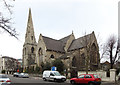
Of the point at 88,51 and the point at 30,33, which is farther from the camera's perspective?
the point at 30,33

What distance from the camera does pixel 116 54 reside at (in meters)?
35.9

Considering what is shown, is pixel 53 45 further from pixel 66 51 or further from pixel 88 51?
pixel 88 51

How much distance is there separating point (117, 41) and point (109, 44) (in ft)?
7.86

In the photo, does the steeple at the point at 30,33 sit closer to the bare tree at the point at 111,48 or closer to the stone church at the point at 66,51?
the stone church at the point at 66,51

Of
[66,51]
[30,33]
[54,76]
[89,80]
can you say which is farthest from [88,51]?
[30,33]

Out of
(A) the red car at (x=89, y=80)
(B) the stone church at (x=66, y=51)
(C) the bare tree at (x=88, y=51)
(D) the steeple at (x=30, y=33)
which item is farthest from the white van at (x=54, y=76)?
(D) the steeple at (x=30, y=33)

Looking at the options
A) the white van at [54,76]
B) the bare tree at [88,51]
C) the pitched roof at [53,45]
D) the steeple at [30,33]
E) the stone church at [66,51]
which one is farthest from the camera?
the steeple at [30,33]

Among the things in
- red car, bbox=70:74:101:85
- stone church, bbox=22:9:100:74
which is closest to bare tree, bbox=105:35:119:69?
stone church, bbox=22:9:100:74

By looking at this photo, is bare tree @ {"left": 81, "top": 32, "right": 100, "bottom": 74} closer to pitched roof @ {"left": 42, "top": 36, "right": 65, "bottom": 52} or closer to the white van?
the white van

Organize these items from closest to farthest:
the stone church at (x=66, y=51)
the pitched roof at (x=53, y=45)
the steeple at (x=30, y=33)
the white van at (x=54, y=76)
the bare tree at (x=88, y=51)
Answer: the white van at (x=54, y=76) < the bare tree at (x=88, y=51) < the stone church at (x=66, y=51) < the pitched roof at (x=53, y=45) < the steeple at (x=30, y=33)

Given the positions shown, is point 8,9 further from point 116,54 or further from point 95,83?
point 116,54

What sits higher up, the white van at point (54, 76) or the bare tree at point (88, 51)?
the bare tree at point (88, 51)

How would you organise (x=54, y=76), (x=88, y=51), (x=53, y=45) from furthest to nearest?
(x=53, y=45)
(x=88, y=51)
(x=54, y=76)

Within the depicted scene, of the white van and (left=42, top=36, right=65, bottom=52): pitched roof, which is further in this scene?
(left=42, top=36, right=65, bottom=52): pitched roof
